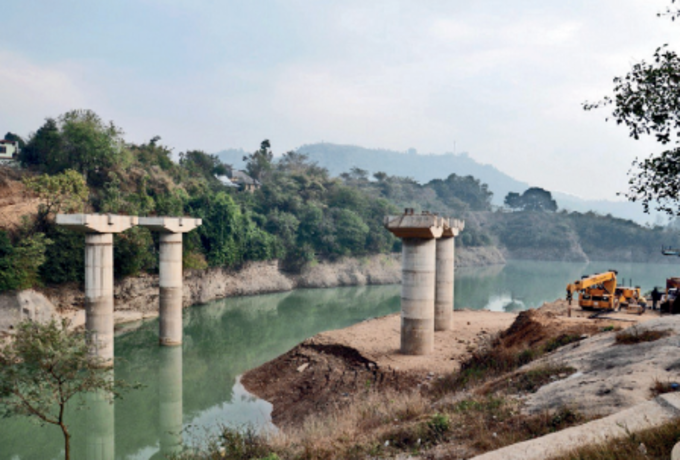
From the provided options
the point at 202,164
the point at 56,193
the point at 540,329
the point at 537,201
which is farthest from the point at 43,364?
the point at 537,201

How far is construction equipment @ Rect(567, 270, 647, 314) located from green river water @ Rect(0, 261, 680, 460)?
47.0 ft

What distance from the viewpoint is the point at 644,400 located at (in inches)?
310

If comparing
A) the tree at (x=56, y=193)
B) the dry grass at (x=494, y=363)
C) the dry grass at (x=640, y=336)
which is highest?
the tree at (x=56, y=193)

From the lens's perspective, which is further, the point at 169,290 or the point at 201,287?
the point at 201,287

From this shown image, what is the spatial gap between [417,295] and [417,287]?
0.28 m

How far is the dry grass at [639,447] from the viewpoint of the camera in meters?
5.66

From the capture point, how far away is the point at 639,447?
5793mm

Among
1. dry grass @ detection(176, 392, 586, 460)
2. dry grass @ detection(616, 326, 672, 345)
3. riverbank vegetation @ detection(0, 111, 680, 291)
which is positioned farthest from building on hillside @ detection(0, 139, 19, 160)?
dry grass @ detection(616, 326, 672, 345)

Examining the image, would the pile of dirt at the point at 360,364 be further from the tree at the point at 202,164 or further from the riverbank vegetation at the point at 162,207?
the tree at the point at 202,164

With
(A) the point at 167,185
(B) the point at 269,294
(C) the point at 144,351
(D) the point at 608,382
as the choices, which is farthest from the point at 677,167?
(B) the point at 269,294

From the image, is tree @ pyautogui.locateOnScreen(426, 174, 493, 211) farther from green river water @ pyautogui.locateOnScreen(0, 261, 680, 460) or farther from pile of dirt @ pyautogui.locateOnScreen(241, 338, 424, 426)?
pile of dirt @ pyautogui.locateOnScreen(241, 338, 424, 426)

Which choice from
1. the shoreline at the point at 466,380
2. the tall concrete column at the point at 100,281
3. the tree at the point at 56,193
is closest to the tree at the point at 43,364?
the shoreline at the point at 466,380

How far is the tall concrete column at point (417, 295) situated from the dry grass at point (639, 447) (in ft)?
39.0

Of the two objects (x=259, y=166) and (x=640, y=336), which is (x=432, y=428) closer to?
(x=640, y=336)
